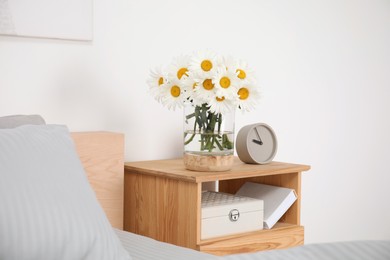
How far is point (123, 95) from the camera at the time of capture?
2643 millimetres

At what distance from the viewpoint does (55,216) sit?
152 centimetres

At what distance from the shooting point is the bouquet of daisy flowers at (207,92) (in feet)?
7.50

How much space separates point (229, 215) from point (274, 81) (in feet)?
3.32

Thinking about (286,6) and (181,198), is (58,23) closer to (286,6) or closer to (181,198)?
(181,198)

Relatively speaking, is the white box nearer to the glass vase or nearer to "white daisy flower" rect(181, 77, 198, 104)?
the glass vase

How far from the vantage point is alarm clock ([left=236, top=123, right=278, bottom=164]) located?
261 cm

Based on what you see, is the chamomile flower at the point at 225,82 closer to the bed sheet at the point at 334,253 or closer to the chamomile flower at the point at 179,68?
the chamomile flower at the point at 179,68

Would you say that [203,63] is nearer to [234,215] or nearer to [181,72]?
[181,72]

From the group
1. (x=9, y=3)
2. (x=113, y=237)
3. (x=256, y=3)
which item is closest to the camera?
(x=113, y=237)

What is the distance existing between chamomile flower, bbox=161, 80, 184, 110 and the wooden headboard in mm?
210

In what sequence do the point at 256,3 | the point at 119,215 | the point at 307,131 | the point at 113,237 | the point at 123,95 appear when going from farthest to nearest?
the point at 307,131 → the point at 256,3 → the point at 123,95 → the point at 119,215 → the point at 113,237

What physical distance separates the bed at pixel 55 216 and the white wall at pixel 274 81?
67 centimetres

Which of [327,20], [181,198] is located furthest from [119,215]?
[327,20]

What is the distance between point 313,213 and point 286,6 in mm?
1011
